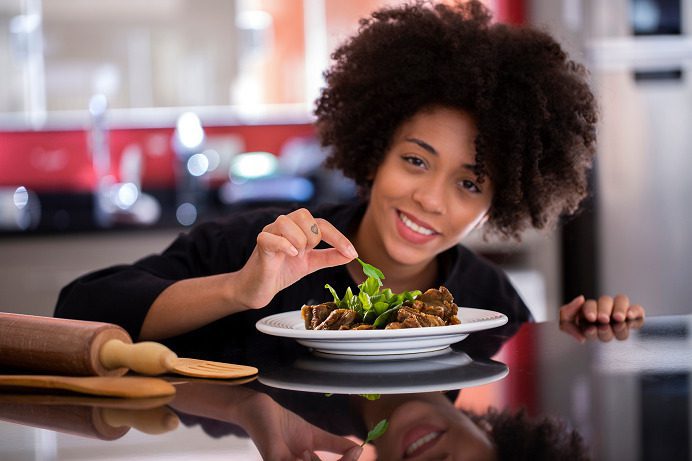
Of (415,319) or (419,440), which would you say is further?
(415,319)

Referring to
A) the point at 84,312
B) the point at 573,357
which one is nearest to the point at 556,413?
the point at 573,357

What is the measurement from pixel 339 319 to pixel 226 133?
3695 millimetres

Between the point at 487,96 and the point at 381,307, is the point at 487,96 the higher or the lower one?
the higher one

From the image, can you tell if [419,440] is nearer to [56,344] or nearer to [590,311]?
[56,344]

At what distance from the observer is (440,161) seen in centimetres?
170

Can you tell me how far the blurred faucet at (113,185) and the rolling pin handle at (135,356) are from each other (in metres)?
2.68

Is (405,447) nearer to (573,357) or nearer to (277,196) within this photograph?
(573,357)

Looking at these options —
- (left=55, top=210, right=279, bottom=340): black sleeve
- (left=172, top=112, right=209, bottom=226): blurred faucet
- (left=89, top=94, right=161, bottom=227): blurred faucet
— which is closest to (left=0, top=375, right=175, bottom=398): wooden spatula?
(left=55, top=210, right=279, bottom=340): black sleeve

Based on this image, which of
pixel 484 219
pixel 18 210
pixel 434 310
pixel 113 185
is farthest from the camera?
pixel 113 185

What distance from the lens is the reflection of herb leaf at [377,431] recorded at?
2.43 feet

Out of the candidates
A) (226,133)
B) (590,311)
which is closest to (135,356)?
(590,311)

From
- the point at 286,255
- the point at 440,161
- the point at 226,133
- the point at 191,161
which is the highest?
the point at 226,133

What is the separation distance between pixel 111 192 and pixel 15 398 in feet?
10.8

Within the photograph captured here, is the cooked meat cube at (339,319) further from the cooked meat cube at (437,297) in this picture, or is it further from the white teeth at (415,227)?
the white teeth at (415,227)
